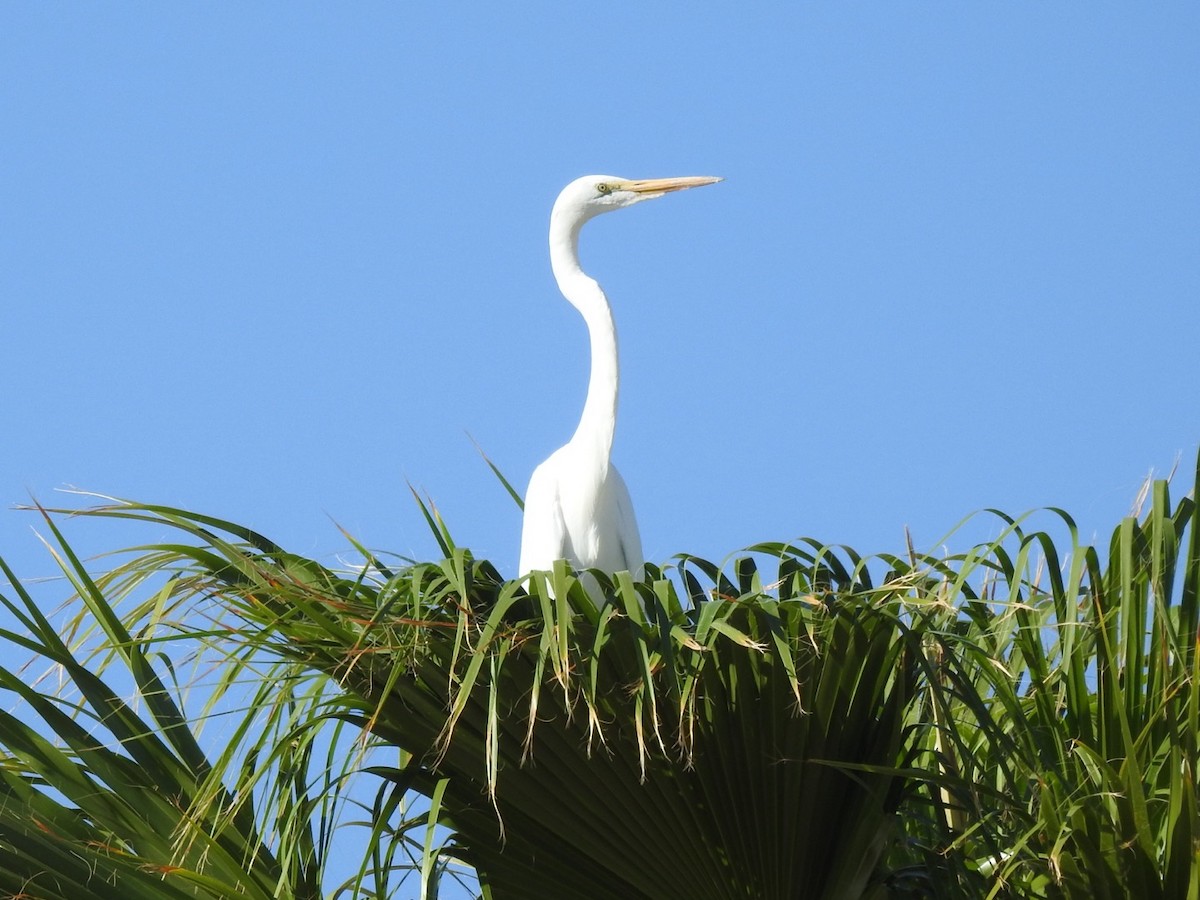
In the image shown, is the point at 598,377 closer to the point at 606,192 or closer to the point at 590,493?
the point at 590,493

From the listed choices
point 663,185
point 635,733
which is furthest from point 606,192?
point 635,733

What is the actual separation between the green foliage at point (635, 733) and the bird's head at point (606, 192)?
2.60 m

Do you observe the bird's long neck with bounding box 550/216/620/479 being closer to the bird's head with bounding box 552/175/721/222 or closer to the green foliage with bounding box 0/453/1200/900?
the bird's head with bounding box 552/175/721/222

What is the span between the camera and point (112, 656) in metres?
2.86

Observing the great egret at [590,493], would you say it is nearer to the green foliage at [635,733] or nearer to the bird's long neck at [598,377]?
the bird's long neck at [598,377]

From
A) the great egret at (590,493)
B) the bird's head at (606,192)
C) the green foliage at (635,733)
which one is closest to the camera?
the green foliage at (635,733)

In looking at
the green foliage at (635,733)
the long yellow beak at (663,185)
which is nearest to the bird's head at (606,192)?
the long yellow beak at (663,185)

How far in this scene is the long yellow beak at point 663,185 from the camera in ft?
17.7

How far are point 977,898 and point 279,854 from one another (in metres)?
1.13

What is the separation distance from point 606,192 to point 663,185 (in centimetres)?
23

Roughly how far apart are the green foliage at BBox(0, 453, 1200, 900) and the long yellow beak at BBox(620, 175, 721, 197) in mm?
2775

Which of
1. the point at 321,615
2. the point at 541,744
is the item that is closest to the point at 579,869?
the point at 541,744

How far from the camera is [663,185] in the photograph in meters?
5.48

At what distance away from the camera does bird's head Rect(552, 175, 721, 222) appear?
17.2ft
